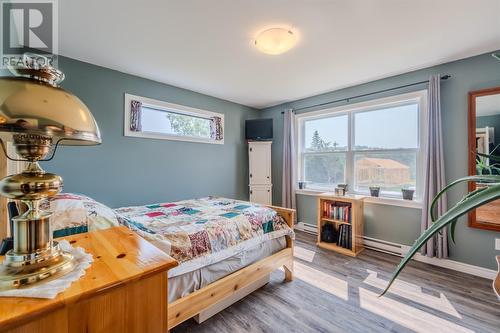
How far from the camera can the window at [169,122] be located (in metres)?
3.04

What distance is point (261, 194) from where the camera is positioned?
4367mm

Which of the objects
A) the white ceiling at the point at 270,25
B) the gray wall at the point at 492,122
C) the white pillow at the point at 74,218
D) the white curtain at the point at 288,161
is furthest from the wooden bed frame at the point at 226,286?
the gray wall at the point at 492,122

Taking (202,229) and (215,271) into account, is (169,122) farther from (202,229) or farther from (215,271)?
(215,271)

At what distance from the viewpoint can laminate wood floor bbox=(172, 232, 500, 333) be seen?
1.66 meters

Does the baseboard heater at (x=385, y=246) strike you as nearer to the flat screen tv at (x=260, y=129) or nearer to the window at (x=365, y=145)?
the window at (x=365, y=145)

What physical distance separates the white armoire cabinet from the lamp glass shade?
3.76 metres

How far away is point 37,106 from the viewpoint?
22.5 inches

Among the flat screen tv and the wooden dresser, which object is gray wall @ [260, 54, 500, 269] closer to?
the flat screen tv

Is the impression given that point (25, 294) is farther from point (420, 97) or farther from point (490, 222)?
point (420, 97)

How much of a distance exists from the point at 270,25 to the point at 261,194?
119 inches

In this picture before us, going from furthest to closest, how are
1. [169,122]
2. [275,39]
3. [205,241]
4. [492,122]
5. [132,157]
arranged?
[169,122], [132,157], [492,122], [275,39], [205,241]

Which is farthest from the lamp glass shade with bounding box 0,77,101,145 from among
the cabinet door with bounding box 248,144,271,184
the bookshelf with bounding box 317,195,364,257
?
the cabinet door with bounding box 248,144,271,184

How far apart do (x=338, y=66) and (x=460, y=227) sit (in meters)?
2.41

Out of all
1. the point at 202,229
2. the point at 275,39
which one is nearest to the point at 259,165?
the point at 275,39
